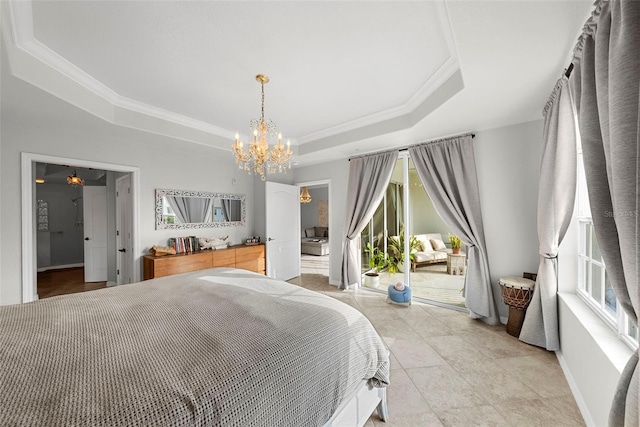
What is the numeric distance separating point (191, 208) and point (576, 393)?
4.87 meters

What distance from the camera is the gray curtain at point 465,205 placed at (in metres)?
2.91

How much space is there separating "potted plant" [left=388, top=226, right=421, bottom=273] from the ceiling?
1.65 metres

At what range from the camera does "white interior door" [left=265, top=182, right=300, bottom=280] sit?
443cm

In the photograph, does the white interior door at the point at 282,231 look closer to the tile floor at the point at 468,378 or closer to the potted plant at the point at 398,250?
the potted plant at the point at 398,250

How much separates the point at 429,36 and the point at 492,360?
283cm

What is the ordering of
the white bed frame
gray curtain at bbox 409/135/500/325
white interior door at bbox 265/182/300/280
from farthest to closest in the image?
white interior door at bbox 265/182/300/280
gray curtain at bbox 409/135/500/325
the white bed frame

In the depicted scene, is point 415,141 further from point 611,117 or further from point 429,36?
point 611,117

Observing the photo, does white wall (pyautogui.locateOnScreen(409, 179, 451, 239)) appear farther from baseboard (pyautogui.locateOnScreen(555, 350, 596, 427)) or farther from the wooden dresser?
the wooden dresser

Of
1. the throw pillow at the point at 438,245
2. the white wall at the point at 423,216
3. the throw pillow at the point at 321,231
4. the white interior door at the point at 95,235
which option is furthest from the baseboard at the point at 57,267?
the throw pillow at the point at 438,245

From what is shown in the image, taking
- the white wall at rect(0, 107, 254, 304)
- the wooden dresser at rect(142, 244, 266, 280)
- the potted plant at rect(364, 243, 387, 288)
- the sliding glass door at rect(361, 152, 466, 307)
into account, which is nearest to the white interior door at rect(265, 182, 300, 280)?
the wooden dresser at rect(142, 244, 266, 280)

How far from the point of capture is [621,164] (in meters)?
0.91

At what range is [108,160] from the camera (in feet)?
10.2


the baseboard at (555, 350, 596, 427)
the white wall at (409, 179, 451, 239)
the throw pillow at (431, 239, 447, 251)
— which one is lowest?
the baseboard at (555, 350, 596, 427)

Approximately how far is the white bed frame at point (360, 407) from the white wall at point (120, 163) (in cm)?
349
